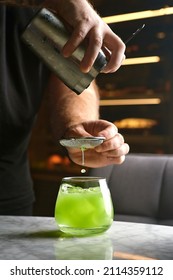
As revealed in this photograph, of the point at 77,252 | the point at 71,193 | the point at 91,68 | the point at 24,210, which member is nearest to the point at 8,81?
the point at 24,210

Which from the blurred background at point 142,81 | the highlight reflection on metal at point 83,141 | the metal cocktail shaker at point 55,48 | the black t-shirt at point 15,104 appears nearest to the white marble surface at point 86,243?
the highlight reflection on metal at point 83,141

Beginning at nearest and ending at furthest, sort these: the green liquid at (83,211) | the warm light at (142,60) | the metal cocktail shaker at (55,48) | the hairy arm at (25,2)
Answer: the green liquid at (83,211), the metal cocktail shaker at (55,48), the hairy arm at (25,2), the warm light at (142,60)

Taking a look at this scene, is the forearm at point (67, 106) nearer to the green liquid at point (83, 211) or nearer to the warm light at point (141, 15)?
the green liquid at point (83, 211)

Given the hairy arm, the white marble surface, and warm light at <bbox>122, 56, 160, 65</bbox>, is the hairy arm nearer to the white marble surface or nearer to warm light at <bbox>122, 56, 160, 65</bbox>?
the white marble surface

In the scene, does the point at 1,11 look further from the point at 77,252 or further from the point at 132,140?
the point at 132,140

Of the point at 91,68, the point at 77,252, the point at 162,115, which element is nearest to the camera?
the point at 77,252
